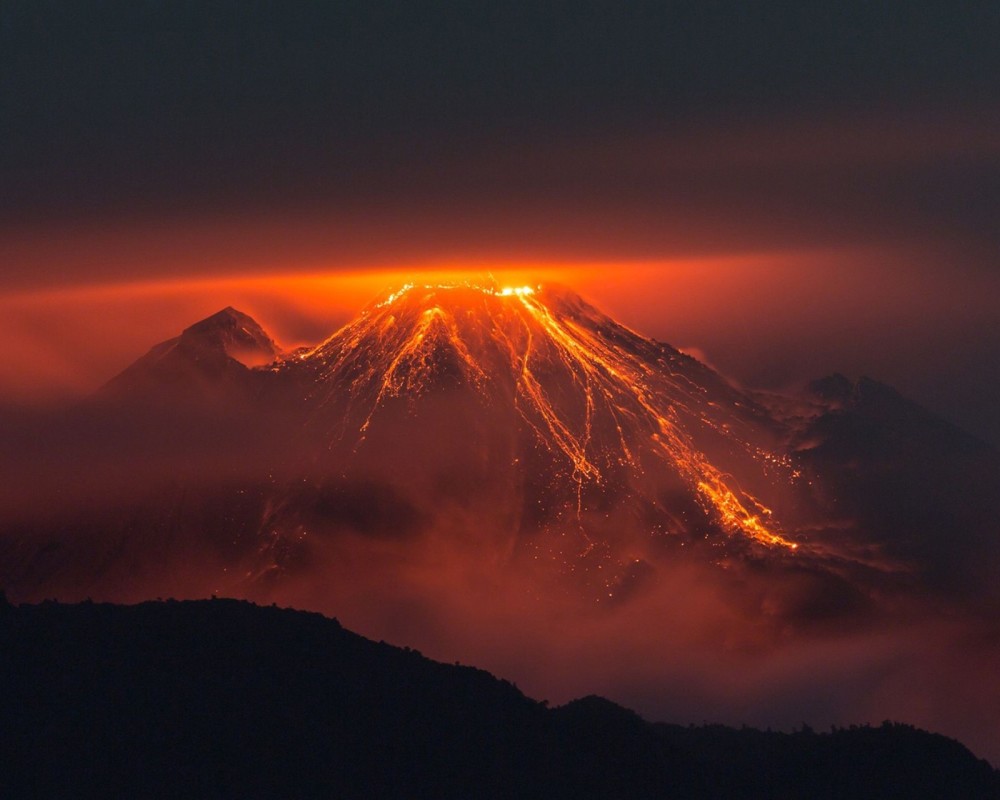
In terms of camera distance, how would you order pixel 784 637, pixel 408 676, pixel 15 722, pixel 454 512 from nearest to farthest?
1. pixel 15 722
2. pixel 408 676
3. pixel 784 637
4. pixel 454 512

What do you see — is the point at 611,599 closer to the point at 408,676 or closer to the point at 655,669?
the point at 655,669

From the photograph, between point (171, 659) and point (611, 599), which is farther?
point (611, 599)

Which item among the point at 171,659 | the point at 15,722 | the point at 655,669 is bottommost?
the point at 15,722

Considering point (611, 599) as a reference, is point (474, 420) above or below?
above

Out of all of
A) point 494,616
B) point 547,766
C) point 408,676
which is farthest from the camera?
point 494,616

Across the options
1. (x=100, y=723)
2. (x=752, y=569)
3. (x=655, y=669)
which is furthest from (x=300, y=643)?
(x=752, y=569)

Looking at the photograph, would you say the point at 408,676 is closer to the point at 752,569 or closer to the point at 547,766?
the point at 547,766
